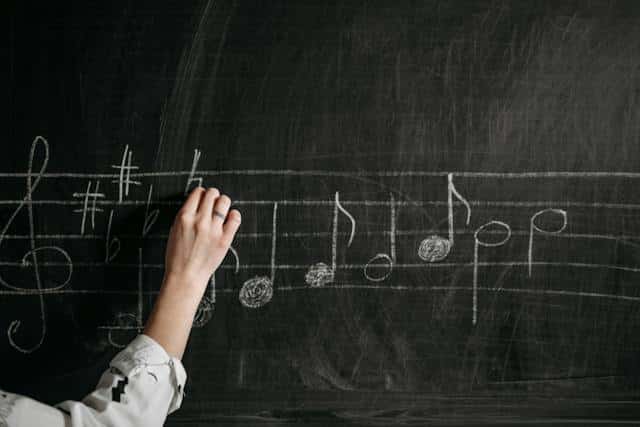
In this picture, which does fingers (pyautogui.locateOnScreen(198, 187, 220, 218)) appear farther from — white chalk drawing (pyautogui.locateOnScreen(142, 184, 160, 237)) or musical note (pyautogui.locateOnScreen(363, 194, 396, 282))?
musical note (pyautogui.locateOnScreen(363, 194, 396, 282))

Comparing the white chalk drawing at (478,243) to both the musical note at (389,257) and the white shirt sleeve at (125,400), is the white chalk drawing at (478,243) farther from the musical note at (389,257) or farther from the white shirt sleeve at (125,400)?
the white shirt sleeve at (125,400)

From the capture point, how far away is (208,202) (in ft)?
3.47

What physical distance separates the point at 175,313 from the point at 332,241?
11.8 inches

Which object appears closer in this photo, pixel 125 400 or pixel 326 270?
pixel 125 400

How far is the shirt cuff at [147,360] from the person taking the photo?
3.05 feet

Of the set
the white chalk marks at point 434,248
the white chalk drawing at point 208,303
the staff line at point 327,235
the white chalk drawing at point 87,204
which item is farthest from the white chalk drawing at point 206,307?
the white chalk marks at point 434,248

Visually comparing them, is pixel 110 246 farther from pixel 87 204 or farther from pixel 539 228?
pixel 539 228

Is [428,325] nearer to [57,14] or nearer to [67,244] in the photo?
[67,244]

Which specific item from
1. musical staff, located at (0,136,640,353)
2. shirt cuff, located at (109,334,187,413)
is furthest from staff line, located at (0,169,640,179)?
shirt cuff, located at (109,334,187,413)

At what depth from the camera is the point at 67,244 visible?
109 cm

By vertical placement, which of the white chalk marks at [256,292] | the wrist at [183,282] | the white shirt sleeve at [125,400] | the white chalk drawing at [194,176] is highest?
the white chalk drawing at [194,176]

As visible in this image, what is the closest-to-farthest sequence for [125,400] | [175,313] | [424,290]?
[125,400]
[175,313]
[424,290]

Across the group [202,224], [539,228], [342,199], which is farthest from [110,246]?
[539,228]

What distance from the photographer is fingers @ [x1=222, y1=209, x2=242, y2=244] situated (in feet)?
3.48
